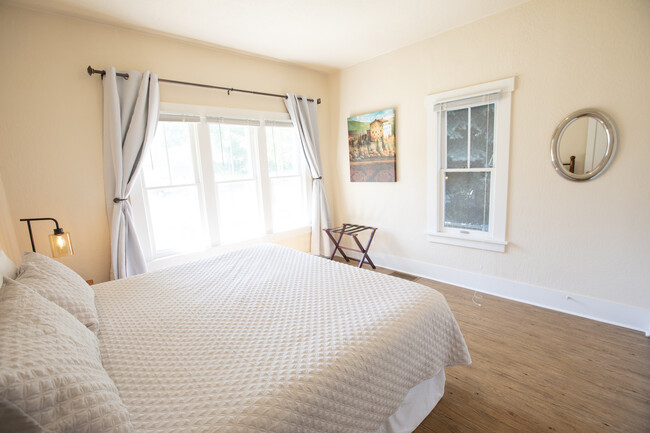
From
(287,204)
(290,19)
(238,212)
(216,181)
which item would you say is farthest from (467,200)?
(216,181)

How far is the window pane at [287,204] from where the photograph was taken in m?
3.78

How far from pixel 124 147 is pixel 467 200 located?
334 centimetres

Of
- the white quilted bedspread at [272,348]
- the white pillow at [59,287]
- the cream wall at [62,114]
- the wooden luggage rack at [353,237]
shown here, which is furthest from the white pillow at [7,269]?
the wooden luggage rack at [353,237]

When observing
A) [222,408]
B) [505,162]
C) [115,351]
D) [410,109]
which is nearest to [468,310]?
[505,162]

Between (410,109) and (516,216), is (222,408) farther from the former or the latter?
(410,109)

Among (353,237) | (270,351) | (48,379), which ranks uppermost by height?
(48,379)

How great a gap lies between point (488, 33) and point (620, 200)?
1.81 meters

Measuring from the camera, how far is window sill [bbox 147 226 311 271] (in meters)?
2.85

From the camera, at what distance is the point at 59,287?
1367mm

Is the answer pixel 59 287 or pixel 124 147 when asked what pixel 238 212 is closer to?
pixel 124 147

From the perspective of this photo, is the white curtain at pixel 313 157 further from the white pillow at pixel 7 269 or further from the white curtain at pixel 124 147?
the white pillow at pixel 7 269

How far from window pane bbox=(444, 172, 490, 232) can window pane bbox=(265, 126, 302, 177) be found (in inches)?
76.5

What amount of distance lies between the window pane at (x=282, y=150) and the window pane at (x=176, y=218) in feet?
3.45

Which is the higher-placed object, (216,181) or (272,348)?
(216,181)
